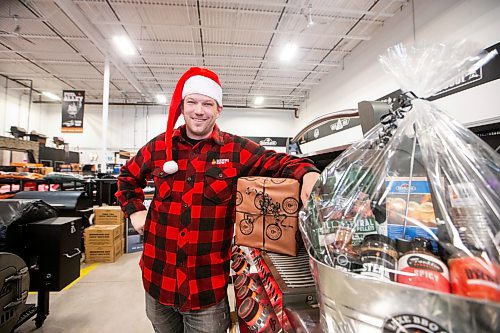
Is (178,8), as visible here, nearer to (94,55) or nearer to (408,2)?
(94,55)

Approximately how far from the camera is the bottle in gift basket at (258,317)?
2.40 feet

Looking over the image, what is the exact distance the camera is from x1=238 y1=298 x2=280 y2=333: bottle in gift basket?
731 mm

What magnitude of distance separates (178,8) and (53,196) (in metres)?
4.34

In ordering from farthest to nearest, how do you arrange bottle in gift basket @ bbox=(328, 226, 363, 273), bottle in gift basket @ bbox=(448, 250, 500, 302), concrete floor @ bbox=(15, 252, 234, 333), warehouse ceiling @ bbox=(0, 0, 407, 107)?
warehouse ceiling @ bbox=(0, 0, 407, 107) → concrete floor @ bbox=(15, 252, 234, 333) → bottle in gift basket @ bbox=(328, 226, 363, 273) → bottle in gift basket @ bbox=(448, 250, 500, 302)

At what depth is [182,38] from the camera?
6.45 metres

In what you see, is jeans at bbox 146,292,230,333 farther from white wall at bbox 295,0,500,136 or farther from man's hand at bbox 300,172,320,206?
white wall at bbox 295,0,500,136

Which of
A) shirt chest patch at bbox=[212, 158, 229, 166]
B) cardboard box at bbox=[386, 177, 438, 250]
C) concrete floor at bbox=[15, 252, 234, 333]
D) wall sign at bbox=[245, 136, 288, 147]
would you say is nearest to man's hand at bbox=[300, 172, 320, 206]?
cardboard box at bbox=[386, 177, 438, 250]

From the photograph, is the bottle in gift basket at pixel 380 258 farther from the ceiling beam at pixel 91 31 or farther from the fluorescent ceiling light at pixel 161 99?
the fluorescent ceiling light at pixel 161 99

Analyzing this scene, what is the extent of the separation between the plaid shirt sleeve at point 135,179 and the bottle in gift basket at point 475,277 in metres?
1.31

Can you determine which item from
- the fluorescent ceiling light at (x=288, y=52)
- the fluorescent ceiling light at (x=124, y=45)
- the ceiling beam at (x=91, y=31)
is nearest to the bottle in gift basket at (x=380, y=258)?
the ceiling beam at (x=91, y=31)

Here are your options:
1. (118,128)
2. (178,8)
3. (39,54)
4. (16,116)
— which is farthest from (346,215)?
(16,116)

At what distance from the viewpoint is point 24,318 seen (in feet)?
7.04

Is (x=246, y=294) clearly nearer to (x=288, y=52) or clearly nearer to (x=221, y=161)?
(x=221, y=161)

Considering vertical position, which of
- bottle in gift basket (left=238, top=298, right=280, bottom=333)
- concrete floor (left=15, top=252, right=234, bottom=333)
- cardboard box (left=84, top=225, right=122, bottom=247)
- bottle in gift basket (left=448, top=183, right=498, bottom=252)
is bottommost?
concrete floor (left=15, top=252, right=234, bottom=333)
